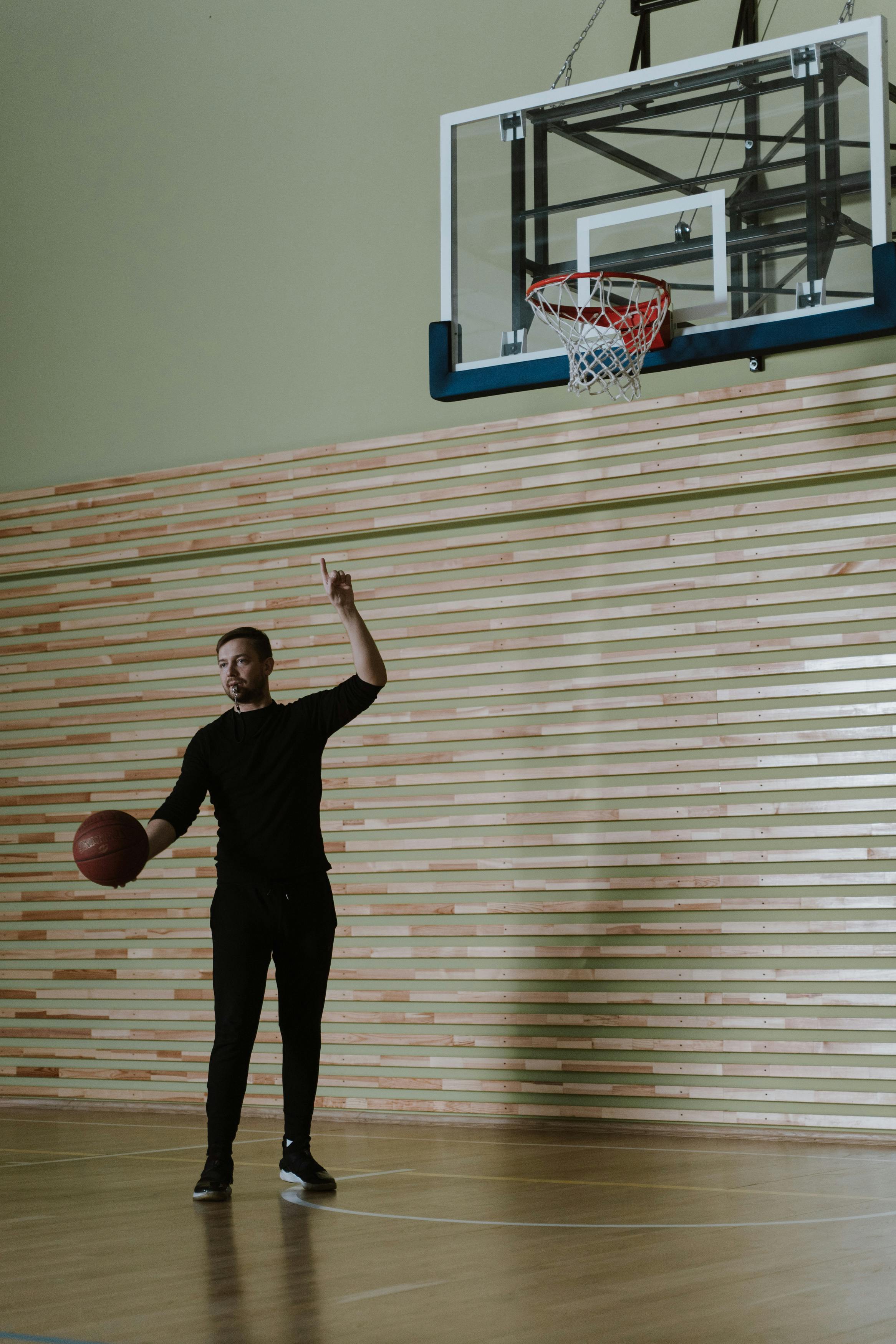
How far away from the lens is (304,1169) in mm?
5039

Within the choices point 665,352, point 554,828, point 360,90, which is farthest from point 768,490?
point 360,90

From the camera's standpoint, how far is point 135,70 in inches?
348

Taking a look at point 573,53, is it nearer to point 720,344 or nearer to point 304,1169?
point 720,344

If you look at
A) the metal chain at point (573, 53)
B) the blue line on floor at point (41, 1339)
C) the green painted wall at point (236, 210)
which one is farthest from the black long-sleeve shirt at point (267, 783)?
the metal chain at point (573, 53)

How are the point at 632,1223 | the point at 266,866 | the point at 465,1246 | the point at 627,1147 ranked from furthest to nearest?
the point at 627,1147
the point at 266,866
the point at 632,1223
the point at 465,1246

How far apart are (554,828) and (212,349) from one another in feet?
11.0

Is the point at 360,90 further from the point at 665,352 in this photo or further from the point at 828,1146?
the point at 828,1146

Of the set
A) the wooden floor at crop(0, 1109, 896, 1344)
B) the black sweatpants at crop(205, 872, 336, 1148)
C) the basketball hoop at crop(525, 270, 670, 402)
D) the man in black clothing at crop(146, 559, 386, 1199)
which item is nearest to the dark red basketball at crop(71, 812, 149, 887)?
the man in black clothing at crop(146, 559, 386, 1199)

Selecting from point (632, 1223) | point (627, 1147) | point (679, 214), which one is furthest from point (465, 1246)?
point (679, 214)

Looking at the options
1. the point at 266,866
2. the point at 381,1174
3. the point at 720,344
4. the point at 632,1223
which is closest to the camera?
the point at 632,1223

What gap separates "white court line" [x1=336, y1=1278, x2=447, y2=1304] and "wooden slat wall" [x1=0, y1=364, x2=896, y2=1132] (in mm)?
3096

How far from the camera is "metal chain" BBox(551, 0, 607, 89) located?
661 centimetres

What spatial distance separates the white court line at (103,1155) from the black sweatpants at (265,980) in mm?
1397

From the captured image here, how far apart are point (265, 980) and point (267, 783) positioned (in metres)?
0.65
